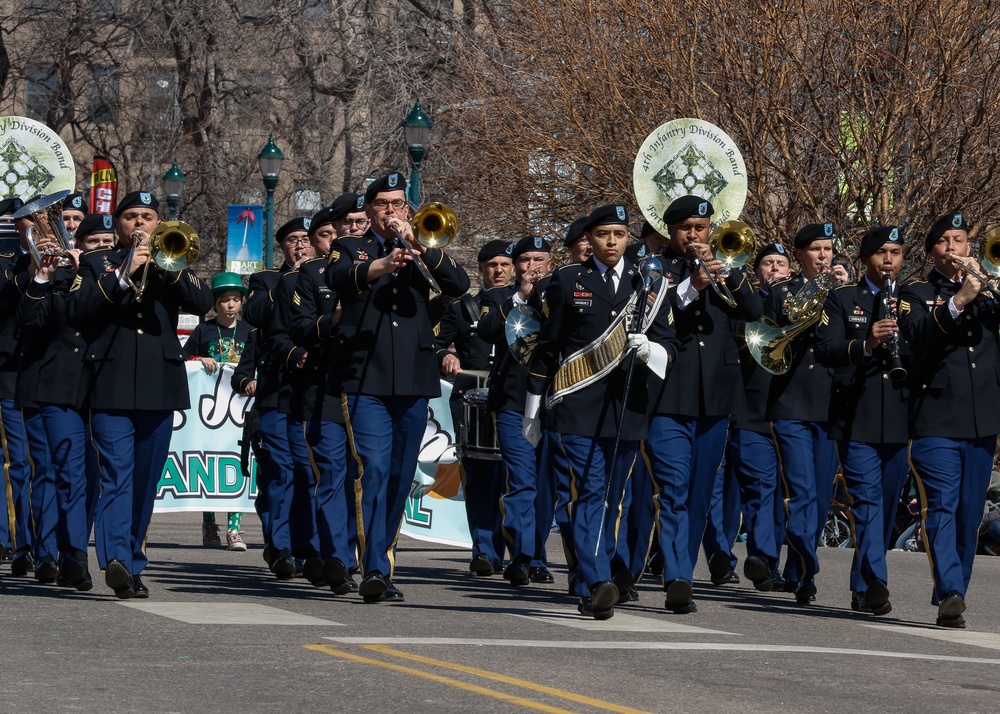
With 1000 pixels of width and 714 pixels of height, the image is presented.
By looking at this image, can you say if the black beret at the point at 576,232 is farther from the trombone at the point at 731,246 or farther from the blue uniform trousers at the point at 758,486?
the blue uniform trousers at the point at 758,486

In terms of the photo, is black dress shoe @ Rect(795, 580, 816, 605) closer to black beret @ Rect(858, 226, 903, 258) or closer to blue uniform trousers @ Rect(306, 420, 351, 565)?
black beret @ Rect(858, 226, 903, 258)

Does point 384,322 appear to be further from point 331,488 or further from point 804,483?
point 804,483

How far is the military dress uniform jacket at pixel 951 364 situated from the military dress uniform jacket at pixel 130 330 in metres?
3.85

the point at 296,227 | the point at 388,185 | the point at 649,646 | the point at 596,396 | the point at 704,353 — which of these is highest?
the point at 296,227

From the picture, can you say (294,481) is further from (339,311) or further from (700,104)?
(700,104)

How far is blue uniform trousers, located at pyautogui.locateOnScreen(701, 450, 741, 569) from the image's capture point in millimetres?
13297

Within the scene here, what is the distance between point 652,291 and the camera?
34.3 ft

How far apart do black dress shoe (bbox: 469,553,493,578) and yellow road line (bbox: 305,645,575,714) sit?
5019mm

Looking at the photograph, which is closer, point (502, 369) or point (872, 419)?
point (872, 419)

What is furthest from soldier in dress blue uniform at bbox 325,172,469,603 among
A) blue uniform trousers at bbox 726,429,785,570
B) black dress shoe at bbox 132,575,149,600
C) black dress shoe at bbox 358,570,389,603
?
blue uniform trousers at bbox 726,429,785,570

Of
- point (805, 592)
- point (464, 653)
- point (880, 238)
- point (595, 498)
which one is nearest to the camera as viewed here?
point (464, 653)

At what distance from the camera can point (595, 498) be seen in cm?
1022

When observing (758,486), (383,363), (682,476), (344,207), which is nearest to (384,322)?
(383,363)

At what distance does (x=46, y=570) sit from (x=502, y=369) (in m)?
3.45
